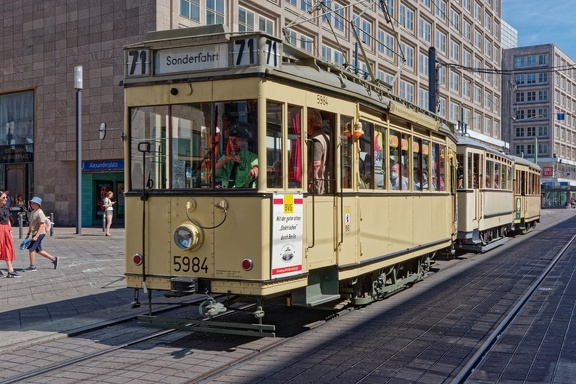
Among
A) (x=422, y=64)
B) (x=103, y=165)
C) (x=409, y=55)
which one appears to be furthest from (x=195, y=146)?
(x=422, y=64)

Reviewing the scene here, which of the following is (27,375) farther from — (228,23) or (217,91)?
(228,23)

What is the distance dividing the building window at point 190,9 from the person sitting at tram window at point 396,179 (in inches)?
834

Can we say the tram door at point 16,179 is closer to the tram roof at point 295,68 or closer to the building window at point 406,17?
the tram roof at point 295,68

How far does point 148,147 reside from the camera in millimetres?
7520

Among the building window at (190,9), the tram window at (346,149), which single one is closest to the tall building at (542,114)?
the building window at (190,9)

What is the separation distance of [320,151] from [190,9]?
23422mm

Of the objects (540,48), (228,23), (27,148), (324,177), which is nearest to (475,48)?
(540,48)

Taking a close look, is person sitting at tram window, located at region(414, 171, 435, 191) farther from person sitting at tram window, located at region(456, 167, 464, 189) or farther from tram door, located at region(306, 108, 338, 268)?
person sitting at tram window, located at region(456, 167, 464, 189)

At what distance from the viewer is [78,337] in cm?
793

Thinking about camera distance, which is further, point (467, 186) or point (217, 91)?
point (467, 186)

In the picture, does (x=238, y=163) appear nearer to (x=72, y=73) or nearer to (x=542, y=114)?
(x=72, y=73)

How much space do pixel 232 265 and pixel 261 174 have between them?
1.02 m

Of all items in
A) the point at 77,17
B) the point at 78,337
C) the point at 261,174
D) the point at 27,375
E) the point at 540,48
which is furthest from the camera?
the point at 540,48

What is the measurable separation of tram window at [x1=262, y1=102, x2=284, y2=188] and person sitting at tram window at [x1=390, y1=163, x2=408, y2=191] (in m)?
3.24
